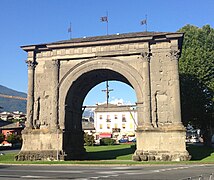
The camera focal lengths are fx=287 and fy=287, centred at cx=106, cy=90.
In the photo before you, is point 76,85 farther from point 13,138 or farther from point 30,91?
point 13,138

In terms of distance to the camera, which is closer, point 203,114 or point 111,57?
point 111,57

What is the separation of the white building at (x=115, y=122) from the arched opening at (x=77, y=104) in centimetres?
4927

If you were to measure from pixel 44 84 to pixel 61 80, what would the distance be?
1.95 meters

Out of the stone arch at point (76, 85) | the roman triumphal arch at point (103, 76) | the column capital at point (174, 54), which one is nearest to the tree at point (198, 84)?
the stone arch at point (76, 85)

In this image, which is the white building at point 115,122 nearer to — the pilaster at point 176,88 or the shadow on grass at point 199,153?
the shadow on grass at point 199,153

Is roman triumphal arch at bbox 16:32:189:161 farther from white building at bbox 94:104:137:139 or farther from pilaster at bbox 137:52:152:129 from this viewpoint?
white building at bbox 94:104:137:139

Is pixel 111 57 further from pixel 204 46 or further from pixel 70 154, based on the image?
pixel 204 46

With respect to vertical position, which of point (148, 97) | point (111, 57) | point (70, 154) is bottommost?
point (70, 154)

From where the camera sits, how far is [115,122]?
8181 centimetres

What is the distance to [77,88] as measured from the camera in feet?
98.3

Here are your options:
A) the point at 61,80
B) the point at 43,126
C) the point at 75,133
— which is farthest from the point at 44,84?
the point at 75,133

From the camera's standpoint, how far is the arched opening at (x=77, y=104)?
28328 mm

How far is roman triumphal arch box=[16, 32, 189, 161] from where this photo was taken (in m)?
24.9

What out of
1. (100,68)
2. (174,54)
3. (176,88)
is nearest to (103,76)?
(100,68)
